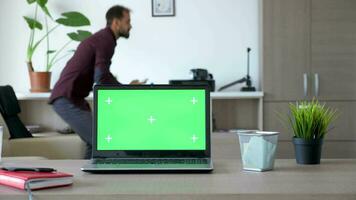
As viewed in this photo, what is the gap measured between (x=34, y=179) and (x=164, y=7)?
3572 mm

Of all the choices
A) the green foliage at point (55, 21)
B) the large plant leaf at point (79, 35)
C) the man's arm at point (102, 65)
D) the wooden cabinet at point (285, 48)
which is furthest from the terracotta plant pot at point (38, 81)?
the wooden cabinet at point (285, 48)

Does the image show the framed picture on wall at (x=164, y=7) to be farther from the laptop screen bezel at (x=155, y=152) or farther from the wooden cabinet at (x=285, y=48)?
the laptop screen bezel at (x=155, y=152)

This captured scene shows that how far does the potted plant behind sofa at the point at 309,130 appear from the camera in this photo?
1.72 metres

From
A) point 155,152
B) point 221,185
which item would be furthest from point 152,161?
point 221,185

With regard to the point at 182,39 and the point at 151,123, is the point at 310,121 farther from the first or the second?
the point at 182,39

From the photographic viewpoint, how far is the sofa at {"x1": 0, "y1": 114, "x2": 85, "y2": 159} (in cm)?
352

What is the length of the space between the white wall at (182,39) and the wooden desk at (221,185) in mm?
3054

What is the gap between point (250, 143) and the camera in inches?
64.4

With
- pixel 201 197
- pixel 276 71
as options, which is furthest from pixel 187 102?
pixel 276 71

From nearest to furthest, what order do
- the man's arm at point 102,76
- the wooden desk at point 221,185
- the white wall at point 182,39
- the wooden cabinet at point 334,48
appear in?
the wooden desk at point 221,185
the man's arm at point 102,76
the wooden cabinet at point 334,48
the white wall at point 182,39

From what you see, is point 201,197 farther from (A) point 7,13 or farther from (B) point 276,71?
(A) point 7,13

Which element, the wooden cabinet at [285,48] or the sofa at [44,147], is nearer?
the sofa at [44,147]

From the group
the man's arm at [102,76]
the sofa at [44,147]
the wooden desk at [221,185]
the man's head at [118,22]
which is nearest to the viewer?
the wooden desk at [221,185]

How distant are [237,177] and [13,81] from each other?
3.76 metres
